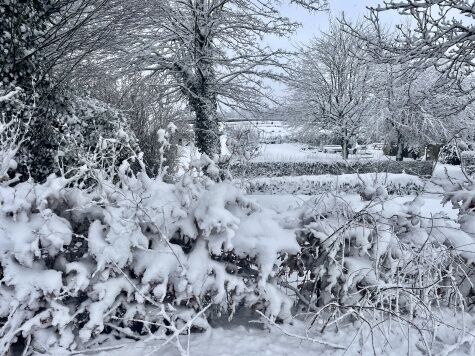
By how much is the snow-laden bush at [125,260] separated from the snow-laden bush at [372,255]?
275mm

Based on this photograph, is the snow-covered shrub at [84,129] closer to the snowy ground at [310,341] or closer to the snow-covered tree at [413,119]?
the snowy ground at [310,341]

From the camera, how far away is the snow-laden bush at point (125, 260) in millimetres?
2355

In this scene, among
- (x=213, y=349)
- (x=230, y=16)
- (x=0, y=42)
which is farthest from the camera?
(x=230, y=16)

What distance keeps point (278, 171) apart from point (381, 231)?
13.4 metres

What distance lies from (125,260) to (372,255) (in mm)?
1777

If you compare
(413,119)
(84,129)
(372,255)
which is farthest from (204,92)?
(413,119)

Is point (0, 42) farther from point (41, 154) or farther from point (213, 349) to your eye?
point (213, 349)

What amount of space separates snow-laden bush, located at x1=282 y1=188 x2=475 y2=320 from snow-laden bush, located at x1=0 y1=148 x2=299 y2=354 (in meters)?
0.28

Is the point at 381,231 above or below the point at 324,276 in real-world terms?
above

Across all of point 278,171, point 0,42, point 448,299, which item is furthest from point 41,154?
point 278,171

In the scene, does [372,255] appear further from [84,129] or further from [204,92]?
[204,92]

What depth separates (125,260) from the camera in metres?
2.47

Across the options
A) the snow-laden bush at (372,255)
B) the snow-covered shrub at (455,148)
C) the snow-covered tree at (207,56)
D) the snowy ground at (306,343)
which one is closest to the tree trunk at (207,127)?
the snow-covered tree at (207,56)

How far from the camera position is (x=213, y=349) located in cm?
260
